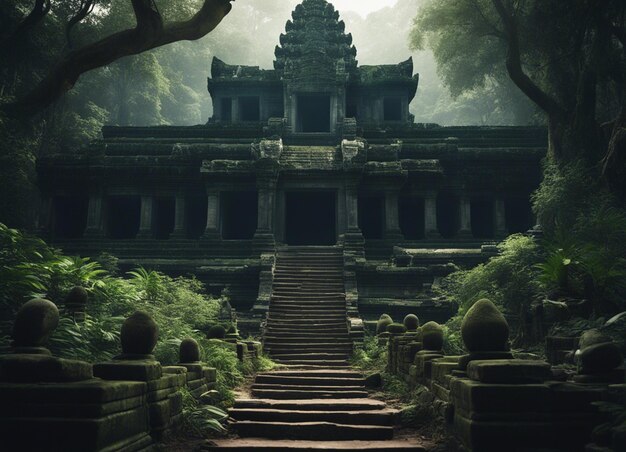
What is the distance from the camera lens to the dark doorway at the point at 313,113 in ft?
95.2

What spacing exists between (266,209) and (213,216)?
9.22ft

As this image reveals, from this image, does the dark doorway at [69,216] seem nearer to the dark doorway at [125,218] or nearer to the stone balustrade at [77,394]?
the dark doorway at [125,218]

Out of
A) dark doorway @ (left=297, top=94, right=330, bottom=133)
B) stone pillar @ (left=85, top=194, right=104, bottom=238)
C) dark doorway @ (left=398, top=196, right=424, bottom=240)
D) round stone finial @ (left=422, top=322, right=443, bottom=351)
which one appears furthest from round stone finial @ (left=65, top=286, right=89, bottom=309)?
dark doorway @ (left=297, top=94, right=330, bottom=133)

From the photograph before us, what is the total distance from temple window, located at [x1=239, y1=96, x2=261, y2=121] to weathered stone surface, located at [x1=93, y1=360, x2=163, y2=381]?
28.1 metres

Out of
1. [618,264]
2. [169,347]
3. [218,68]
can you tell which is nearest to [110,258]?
[169,347]

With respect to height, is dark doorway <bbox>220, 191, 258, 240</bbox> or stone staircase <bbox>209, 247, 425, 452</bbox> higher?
dark doorway <bbox>220, 191, 258, 240</bbox>

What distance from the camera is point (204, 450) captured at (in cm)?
627

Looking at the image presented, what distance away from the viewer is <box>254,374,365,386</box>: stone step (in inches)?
393

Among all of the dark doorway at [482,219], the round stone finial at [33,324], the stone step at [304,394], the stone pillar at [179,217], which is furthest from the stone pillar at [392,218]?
the round stone finial at [33,324]

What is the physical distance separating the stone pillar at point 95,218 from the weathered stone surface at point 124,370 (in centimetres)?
1833

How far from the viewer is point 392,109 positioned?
31938 millimetres

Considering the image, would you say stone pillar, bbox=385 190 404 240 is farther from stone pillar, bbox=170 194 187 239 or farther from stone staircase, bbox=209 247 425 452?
stone pillar, bbox=170 194 187 239

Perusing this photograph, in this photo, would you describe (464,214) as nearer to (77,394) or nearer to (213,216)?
(213,216)

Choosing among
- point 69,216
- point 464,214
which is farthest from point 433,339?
point 69,216
